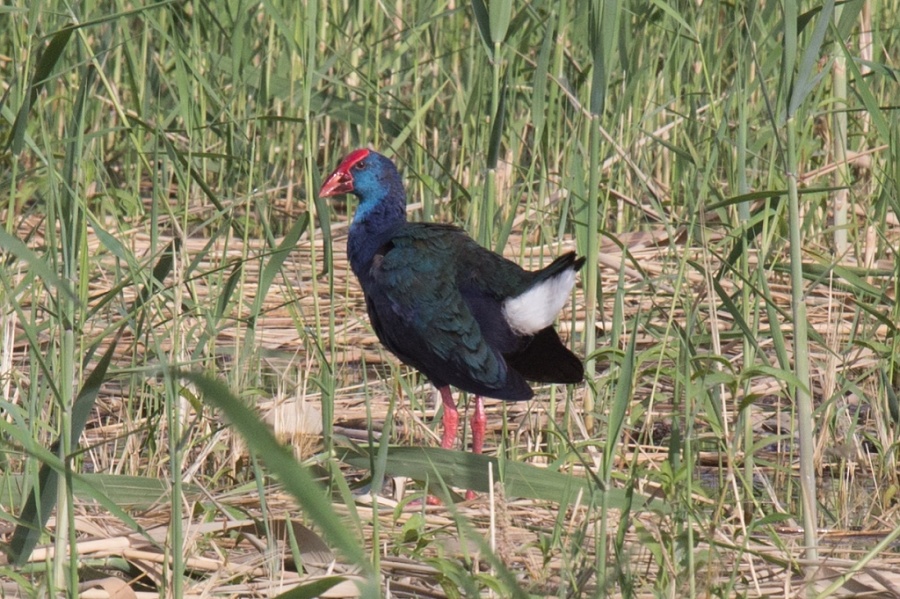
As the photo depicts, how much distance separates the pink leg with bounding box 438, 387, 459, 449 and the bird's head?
1.91 ft

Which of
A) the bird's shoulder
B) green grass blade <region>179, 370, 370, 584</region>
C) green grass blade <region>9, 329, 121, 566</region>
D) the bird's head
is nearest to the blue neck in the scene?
the bird's head

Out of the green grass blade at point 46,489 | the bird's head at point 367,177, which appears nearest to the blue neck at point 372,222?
the bird's head at point 367,177

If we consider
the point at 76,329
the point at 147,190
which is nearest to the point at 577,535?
the point at 76,329

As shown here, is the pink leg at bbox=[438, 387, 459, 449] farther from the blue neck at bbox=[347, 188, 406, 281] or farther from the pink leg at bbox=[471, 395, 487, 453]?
the blue neck at bbox=[347, 188, 406, 281]

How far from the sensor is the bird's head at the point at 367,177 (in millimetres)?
3406

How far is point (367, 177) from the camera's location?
11.2 feet

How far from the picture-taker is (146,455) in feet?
9.50

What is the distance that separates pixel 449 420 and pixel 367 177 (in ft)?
2.32

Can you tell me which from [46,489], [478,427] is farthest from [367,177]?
[46,489]

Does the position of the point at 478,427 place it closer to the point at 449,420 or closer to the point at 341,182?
the point at 449,420

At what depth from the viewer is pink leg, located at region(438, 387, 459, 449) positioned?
308cm

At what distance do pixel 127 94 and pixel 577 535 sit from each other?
3.83 m

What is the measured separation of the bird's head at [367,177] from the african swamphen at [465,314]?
215 millimetres

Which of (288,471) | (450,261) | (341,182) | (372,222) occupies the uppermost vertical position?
(341,182)
